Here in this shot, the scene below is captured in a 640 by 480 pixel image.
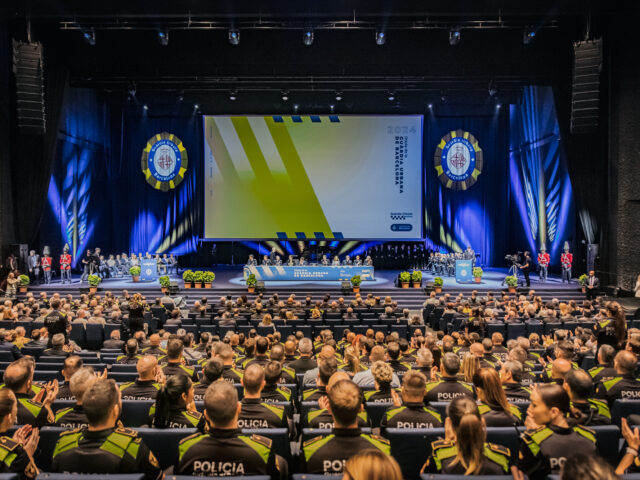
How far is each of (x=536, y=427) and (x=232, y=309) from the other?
8.58 metres

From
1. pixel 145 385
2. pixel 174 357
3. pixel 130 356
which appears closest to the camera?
pixel 145 385

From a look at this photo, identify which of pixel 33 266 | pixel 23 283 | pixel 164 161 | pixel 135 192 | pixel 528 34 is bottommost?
pixel 23 283

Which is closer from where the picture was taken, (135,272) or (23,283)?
(23,283)

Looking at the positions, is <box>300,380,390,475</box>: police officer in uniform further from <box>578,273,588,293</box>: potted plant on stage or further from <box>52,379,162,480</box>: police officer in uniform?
<box>578,273,588,293</box>: potted plant on stage

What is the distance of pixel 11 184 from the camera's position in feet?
53.0

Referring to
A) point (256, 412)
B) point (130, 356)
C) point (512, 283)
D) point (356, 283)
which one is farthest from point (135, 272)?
point (256, 412)

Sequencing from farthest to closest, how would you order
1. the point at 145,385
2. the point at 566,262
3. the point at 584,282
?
the point at 566,262 → the point at 584,282 → the point at 145,385

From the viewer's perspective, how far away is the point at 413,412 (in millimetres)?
3254

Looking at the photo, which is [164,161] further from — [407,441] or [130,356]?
[407,441]

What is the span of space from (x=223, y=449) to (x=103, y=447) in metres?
0.60

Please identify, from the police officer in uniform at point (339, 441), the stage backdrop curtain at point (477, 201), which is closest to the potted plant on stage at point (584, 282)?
the stage backdrop curtain at point (477, 201)

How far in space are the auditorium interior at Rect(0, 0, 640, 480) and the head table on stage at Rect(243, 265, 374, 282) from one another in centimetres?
7

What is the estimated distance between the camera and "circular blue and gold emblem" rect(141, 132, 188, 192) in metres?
22.0

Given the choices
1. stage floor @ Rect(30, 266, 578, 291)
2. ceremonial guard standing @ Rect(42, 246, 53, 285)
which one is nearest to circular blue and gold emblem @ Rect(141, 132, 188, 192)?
stage floor @ Rect(30, 266, 578, 291)
